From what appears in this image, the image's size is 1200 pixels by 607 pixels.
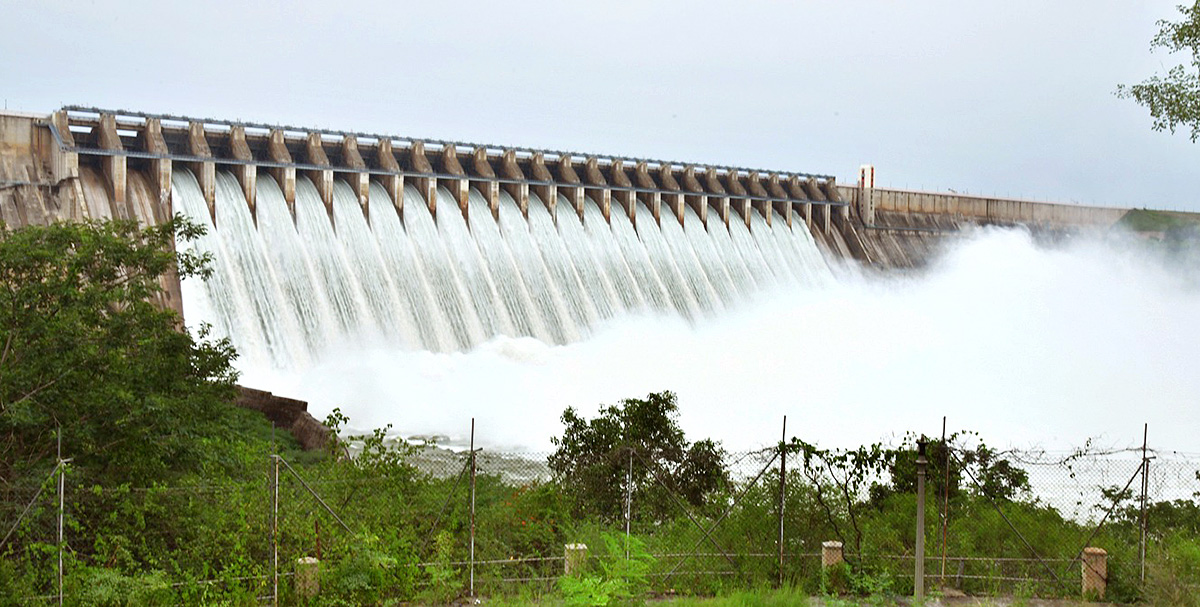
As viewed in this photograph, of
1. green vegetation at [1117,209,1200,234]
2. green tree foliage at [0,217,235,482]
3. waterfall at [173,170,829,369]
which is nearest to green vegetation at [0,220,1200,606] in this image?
green tree foliage at [0,217,235,482]

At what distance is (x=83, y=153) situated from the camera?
29.3m

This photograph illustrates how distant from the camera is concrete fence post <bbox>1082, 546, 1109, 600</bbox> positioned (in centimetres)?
1317

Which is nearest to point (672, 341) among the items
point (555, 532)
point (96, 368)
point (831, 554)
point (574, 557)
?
point (555, 532)

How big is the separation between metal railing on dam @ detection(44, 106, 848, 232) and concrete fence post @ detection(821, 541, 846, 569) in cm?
2244

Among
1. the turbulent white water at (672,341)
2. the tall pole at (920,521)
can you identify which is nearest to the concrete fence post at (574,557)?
the tall pole at (920,521)

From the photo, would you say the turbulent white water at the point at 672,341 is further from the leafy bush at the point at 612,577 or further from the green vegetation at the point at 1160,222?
the green vegetation at the point at 1160,222

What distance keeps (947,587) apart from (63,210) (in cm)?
2378

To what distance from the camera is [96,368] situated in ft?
43.4

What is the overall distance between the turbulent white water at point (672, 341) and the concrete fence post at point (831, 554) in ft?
40.2

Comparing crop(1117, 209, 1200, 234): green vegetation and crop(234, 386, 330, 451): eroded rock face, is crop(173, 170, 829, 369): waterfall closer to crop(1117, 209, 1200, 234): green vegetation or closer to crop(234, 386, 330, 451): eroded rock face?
crop(234, 386, 330, 451): eroded rock face

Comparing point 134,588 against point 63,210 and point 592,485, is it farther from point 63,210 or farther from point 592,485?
point 63,210

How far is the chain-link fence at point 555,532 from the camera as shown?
11891 mm

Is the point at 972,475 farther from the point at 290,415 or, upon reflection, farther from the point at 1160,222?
the point at 1160,222

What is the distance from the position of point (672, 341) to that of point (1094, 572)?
24.6 m
